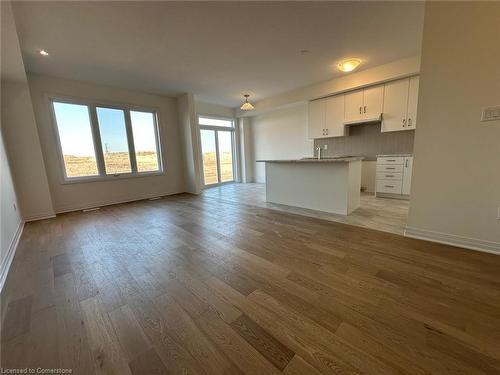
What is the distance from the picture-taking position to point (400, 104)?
4086 millimetres

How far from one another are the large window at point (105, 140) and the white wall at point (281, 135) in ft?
11.4

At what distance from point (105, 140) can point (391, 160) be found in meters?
6.36

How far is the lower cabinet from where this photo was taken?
411cm

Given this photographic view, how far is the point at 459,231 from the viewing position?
2168 mm

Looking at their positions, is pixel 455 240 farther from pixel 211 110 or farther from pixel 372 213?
pixel 211 110

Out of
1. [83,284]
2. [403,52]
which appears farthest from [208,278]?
[403,52]

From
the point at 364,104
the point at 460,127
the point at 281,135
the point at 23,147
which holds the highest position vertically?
the point at 364,104

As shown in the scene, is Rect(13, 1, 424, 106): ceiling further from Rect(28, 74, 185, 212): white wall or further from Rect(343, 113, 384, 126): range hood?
Rect(343, 113, 384, 126): range hood

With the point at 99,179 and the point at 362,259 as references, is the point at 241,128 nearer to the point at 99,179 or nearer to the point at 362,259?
the point at 99,179

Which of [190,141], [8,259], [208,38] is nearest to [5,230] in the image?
[8,259]

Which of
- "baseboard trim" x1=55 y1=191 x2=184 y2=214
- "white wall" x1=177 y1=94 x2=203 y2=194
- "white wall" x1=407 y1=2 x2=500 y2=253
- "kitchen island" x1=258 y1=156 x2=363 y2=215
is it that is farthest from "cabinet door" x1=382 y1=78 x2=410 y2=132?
"baseboard trim" x1=55 y1=191 x2=184 y2=214

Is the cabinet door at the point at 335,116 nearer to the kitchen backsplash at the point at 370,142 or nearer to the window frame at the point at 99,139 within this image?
the kitchen backsplash at the point at 370,142

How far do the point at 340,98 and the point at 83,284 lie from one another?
Answer: 220 inches

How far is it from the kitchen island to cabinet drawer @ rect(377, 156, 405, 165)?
1223 mm
